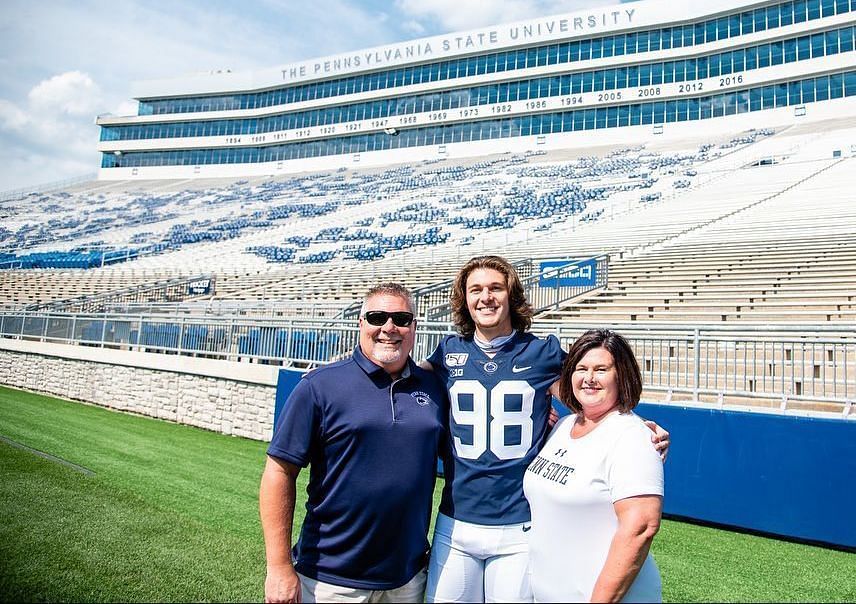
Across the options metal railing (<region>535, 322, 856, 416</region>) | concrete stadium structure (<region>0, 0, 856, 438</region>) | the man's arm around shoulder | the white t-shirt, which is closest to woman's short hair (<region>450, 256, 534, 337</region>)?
the white t-shirt

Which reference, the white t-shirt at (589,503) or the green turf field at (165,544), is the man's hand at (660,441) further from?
the green turf field at (165,544)

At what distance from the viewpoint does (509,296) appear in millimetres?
2619

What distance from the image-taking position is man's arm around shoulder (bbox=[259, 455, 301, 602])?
→ 7.16 feet

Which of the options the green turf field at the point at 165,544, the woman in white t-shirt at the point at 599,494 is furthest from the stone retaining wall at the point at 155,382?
the woman in white t-shirt at the point at 599,494

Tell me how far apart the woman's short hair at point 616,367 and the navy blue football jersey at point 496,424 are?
14 centimetres

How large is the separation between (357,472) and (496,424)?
1.90 feet

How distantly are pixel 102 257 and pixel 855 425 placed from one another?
101 feet

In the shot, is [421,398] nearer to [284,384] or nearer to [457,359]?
[457,359]

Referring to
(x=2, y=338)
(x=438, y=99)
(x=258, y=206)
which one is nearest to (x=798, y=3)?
(x=438, y=99)

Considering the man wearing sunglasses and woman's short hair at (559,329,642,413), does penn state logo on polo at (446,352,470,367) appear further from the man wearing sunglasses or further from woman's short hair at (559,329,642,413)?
woman's short hair at (559,329,642,413)

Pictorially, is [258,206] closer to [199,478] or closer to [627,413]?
[199,478]

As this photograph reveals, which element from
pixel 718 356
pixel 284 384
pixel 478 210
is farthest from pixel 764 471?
pixel 478 210

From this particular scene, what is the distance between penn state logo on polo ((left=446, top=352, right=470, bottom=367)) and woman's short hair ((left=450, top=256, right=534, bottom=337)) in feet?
0.42

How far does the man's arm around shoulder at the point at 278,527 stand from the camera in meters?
2.18
